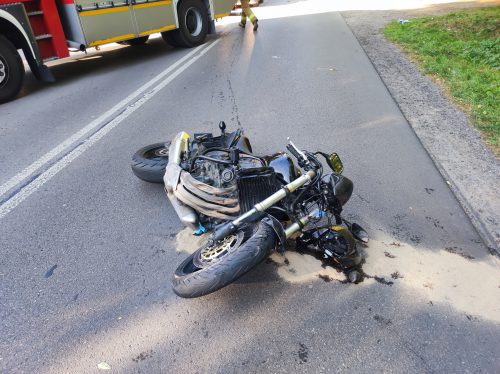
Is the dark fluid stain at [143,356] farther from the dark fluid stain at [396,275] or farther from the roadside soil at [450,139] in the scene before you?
the roadside soil at [450,139]

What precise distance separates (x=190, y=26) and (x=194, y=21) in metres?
0.19

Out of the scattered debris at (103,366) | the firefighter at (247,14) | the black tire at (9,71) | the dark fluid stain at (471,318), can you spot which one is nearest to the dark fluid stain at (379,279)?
the dark fluid stain at (471,318)

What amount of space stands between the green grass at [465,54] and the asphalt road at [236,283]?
1.06 m

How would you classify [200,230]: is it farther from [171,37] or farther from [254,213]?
[171,37]

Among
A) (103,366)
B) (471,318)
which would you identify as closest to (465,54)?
(471,318)

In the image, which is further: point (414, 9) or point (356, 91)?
point (414, 9)

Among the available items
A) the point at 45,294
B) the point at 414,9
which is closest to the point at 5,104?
the point at 45,294

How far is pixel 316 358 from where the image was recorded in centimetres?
238

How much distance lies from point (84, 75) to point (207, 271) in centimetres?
766

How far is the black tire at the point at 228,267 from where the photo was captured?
7.95 ft

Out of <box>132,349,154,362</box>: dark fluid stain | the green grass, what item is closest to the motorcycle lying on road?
<box>132,349,154,362</box>: dark fluid stain

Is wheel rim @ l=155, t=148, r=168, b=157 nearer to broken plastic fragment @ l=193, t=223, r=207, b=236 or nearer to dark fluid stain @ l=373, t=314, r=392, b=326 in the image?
broken plastic fragment @ l=193, t=223, r=207, b=236

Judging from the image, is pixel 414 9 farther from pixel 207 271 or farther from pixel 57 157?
pixel 207 271

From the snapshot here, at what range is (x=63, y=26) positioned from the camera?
823cm
